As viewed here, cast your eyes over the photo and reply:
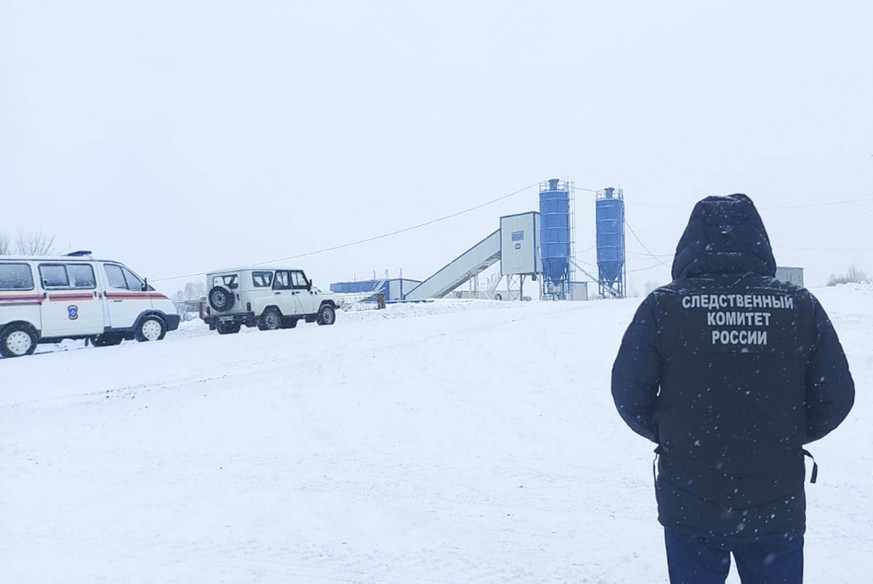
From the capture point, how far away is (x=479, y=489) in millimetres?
6004

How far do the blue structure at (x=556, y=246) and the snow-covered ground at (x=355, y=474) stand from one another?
3127cm

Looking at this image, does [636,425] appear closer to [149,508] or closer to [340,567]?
[340,567]

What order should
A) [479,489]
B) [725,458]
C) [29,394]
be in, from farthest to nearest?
[29,394] → [479,489] → [725,458]

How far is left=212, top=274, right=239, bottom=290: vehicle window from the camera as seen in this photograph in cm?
1965

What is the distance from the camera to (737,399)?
8.50 feet

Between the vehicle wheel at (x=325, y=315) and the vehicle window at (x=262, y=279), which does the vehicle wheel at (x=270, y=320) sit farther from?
the vehicle wheel at (x=325, y=315)

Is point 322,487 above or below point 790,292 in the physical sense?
below

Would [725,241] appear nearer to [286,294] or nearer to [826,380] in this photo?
[826,380]

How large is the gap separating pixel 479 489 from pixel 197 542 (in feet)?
7.81

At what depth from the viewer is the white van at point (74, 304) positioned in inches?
573

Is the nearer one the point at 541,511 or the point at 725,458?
the point at 725,458

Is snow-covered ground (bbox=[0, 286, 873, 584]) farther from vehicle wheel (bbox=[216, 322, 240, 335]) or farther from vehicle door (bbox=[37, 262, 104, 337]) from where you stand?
vehicle wheel (bbox=[216, 322, 240, 335])

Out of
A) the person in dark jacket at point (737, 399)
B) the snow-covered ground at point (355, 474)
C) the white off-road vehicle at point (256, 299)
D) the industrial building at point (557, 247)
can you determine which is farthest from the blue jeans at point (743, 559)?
the industrial building at point (557, 247)

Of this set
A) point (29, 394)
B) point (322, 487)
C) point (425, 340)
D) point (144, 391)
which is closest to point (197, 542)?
point (322, 487)
